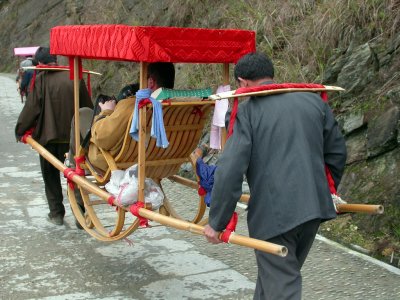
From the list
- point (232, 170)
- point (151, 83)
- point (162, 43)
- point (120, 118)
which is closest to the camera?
point (232, 170)

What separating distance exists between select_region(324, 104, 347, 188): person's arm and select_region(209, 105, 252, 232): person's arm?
1.74 ft

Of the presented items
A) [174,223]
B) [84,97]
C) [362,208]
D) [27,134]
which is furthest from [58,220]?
[362,208]

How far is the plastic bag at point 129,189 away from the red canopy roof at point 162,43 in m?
0.88

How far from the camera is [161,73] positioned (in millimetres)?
4566

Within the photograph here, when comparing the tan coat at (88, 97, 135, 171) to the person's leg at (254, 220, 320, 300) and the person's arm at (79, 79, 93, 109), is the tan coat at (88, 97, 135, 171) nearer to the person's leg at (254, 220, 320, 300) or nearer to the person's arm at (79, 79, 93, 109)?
the person's arm at (79, 79, 93, 109)

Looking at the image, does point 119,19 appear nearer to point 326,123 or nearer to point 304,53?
point 304,53

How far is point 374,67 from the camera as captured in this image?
23.0 ft

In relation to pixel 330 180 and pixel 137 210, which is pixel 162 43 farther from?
pixel 330 180

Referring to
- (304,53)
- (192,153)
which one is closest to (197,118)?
(192,153)

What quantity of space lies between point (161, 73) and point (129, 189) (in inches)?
33.9

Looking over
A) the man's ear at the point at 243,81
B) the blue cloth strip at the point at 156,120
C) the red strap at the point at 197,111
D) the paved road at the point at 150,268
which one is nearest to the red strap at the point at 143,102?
the blue cloth strip at the point at 156,120

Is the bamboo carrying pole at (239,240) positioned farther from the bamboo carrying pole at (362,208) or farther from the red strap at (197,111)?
the red strap at (197,111)

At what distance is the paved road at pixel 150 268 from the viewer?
193 inches

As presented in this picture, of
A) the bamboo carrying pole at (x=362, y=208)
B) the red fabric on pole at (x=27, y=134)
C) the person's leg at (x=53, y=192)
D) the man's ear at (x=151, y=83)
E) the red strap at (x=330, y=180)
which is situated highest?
the man's ear at (x=151, y=83)
